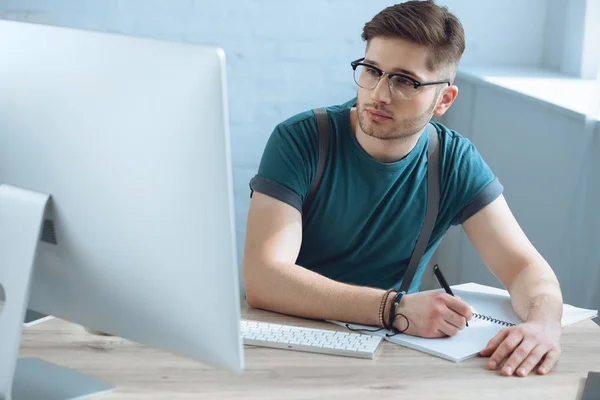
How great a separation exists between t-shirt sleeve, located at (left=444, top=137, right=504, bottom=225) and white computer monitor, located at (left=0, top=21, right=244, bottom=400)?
1.03 meters

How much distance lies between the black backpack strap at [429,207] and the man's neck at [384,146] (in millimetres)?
56

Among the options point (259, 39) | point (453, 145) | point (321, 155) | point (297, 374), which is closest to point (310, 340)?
point (297, 374)

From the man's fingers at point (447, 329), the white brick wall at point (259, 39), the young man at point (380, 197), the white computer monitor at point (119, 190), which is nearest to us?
the white computer monitor at point (119, 190)

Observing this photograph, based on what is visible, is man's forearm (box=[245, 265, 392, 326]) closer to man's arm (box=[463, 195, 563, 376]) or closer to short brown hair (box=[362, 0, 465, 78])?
man's arm (box=[463, 195, 563, 376])

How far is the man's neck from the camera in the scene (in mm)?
1978

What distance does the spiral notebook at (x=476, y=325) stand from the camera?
4.87ft

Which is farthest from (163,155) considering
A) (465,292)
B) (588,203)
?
(588,203)

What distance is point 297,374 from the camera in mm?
1371

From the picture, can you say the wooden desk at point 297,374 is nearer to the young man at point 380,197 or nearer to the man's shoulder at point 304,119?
the young man at point 380,197

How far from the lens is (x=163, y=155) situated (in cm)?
103

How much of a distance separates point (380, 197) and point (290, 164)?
23cm

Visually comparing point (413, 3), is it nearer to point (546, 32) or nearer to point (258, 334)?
point (258, 334)

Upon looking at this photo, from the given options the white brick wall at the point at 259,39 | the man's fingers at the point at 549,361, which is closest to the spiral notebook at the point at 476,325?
the man's fingers at the point at 549,361

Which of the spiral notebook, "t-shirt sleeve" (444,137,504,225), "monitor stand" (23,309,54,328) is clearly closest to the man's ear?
"t-shirt sleeve" (444,137,504,225)
